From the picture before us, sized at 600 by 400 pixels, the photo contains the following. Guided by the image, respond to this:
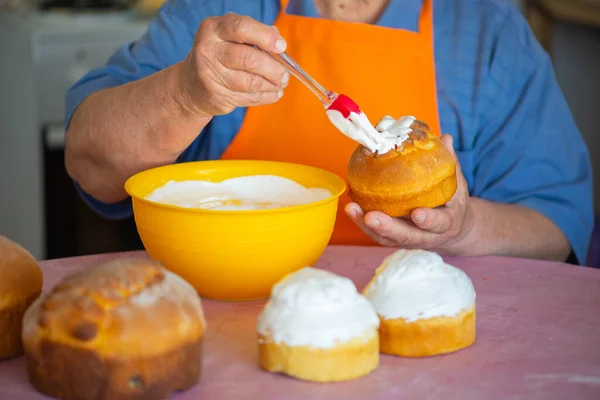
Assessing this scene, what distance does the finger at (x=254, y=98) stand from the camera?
3.76 ft

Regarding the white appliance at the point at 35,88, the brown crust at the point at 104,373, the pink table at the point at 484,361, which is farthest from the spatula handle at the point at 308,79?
the white appliance at the point at 35,88

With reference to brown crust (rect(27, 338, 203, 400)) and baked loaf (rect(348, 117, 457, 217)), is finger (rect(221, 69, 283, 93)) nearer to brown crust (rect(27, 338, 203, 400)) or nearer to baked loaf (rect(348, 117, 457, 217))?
baked loaf (rect(348, 117, 457, 217))

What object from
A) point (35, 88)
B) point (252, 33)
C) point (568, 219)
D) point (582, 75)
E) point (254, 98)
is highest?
point (252, 33)

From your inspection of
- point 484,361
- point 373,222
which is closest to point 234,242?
point 373,222

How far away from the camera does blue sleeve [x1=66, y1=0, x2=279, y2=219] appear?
150cm

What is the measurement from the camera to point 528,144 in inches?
58.7

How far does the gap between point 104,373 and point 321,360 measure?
0.68 feet

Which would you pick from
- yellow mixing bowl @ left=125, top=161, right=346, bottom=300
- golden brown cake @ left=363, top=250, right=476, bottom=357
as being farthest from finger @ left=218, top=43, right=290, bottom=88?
golden brown cake @ left=363, top=250, right=476, bottom=357

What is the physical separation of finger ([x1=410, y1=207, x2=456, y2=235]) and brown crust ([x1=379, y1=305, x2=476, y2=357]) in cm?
22

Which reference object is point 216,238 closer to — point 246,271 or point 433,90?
point 246,271

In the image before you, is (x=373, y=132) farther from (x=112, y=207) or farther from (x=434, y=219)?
(x=112, y=207)

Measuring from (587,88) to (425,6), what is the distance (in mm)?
1426

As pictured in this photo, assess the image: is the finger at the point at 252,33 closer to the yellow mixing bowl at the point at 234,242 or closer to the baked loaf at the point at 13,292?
the yellow mixing bowl at the point at 234,242

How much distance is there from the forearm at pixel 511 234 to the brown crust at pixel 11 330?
2.21ft
